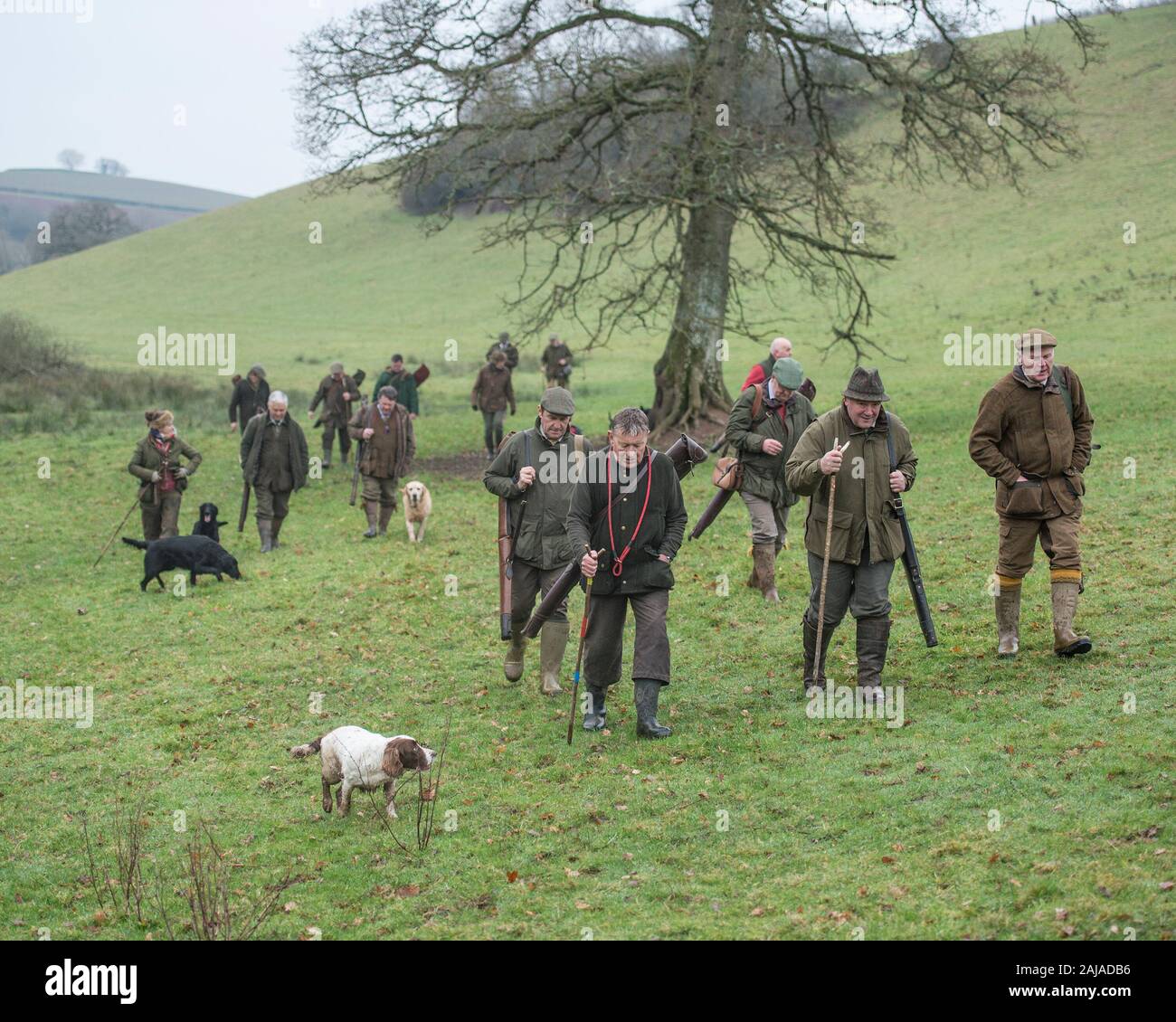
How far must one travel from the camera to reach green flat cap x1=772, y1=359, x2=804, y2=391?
1178cm

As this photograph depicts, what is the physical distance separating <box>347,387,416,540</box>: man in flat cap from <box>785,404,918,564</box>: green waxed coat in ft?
30.9

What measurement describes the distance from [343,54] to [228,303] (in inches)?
1955

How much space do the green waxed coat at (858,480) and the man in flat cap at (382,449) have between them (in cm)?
941

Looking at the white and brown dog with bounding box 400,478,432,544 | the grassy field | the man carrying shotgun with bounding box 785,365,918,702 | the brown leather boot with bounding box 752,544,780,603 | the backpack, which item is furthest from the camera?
the white and brown dog with bounding box 400,478,432,544

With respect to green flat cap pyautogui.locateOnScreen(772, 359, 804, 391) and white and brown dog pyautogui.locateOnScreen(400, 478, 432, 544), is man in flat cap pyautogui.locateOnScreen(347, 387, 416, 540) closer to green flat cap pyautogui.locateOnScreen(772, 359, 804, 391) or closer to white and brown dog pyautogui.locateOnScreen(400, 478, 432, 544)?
white and brown dog pyautogui.locateOnScreen(400, 478, 432, 544)

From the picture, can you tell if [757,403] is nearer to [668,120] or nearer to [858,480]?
[858,480]

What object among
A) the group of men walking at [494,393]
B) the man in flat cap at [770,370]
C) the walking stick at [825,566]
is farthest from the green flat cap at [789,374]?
the group of men walking at [494,393]

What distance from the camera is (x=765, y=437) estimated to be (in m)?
12.5

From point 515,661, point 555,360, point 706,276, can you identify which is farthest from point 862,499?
point 555,360

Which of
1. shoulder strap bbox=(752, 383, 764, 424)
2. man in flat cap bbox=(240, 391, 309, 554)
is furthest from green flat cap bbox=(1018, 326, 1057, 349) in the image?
man in flat cap bbox=(240, 391, 309, 554)

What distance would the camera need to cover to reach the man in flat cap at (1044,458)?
31.2 feet

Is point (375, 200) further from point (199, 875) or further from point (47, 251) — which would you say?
point (199, 875)

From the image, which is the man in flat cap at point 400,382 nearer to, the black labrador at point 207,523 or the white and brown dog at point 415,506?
the white and brown dog at point 415,506
